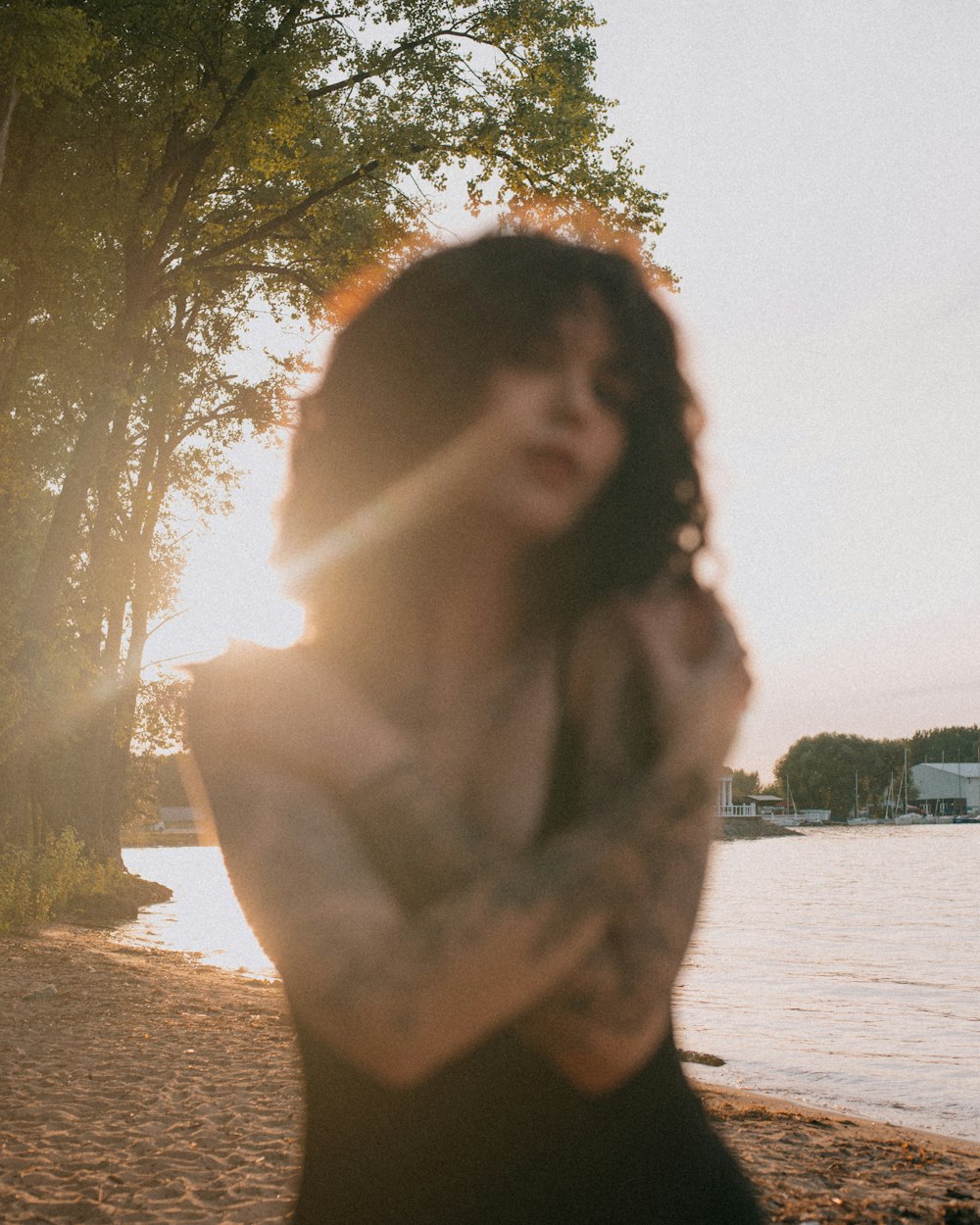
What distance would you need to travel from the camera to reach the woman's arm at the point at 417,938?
110 centimetres

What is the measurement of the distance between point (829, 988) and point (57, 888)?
11694 millimetres

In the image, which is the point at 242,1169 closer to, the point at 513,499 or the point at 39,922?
the point at 513,499

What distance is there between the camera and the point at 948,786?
168625 mm

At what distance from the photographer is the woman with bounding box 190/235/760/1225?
1121mm

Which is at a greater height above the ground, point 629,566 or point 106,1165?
point 629,566

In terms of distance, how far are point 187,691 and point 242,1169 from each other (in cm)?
493

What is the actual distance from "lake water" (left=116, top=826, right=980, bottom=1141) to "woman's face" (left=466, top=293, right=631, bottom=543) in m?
0.46

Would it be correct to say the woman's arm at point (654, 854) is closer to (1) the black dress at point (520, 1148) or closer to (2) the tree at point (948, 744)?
(1) the black dress at point (520, 1148)

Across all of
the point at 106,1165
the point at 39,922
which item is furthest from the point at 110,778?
the point at 106,1165

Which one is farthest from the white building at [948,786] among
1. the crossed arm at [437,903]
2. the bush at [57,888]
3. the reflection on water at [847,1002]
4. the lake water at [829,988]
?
the crossed arm at [437,903]

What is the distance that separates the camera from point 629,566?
1.41 metres

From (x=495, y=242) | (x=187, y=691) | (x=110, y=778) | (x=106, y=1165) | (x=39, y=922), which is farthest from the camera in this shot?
(x=110, y=778)

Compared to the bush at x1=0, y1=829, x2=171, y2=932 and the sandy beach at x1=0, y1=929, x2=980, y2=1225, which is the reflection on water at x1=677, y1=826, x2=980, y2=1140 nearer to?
the sandy beach at x1=0, y1=929, x2=980, y2=1225

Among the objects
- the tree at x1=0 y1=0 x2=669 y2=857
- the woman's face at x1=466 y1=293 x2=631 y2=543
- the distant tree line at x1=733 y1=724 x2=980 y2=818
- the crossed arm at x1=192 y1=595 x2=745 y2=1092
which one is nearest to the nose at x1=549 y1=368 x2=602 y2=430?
the woman's face at x1=466 y1=293 x2=631 y2=543
